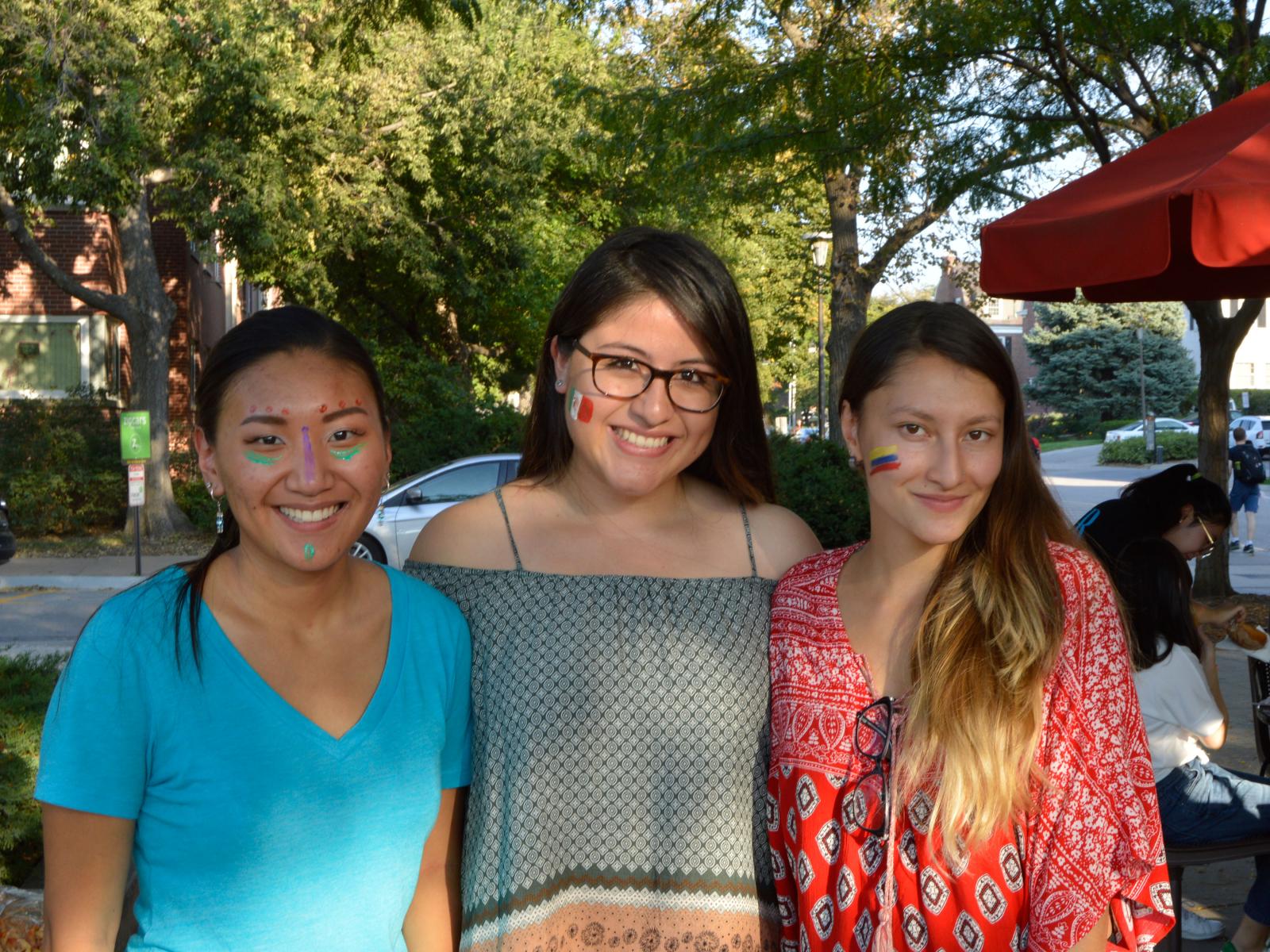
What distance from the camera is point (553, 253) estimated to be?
2808 cm

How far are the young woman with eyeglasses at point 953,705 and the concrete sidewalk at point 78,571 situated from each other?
1303cm

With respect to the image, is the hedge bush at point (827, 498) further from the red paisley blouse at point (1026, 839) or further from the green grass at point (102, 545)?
the green grass at point (102, 545)

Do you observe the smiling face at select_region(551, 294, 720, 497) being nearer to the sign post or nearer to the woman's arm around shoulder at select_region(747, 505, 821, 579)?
the woman's arm around shoulder at select_region(747, 505, 821, 579)

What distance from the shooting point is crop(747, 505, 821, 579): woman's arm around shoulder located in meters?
2.34

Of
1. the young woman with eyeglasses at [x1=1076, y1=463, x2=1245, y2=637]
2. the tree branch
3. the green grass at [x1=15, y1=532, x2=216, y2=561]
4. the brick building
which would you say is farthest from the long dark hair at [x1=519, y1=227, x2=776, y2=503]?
the brick building

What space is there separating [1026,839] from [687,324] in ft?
3.36

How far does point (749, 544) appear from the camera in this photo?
235cm

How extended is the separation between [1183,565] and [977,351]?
2309 mm

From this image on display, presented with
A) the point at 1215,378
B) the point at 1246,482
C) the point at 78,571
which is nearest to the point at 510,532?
the point at 1215,378

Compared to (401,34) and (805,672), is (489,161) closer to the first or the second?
(401,34)

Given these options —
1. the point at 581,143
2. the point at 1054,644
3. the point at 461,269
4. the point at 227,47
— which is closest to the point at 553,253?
the point at 461,269

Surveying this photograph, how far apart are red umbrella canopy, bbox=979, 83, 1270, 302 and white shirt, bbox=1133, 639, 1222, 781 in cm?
123

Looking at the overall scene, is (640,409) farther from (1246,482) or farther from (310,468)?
(1246,482)

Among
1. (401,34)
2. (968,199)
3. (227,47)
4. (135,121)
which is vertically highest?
(401,34)
